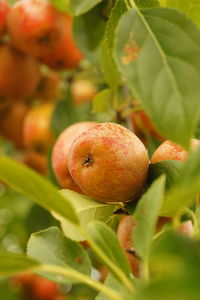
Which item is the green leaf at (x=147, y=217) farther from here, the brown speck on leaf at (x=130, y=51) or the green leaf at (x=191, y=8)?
the green leaf at (x=191, y=8)

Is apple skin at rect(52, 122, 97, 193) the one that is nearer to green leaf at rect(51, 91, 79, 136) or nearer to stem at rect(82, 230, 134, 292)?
stem at rect(82, 230, 134, 292)

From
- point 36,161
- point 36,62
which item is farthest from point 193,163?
point 36,161

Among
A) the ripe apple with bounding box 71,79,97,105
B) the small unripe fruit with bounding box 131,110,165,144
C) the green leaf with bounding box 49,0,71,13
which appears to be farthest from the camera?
the ripe apple with bounding box 71,79,97,105

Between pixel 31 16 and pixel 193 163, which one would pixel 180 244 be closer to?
pixel 193 163

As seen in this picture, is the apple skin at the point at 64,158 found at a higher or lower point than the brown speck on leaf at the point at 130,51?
lower

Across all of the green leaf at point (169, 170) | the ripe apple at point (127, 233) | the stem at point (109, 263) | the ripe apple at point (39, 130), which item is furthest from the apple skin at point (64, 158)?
the ripe apple at point (39, 130)

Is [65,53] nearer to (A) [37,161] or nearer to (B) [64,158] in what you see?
(A) [37,161]

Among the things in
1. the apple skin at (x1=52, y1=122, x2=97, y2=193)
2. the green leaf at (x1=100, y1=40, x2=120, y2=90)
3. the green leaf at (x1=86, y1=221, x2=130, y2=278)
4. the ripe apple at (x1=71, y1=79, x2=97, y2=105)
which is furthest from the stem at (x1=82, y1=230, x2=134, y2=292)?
the ripe apple at (x1=71, y1=79, x2=97, y2=105)
